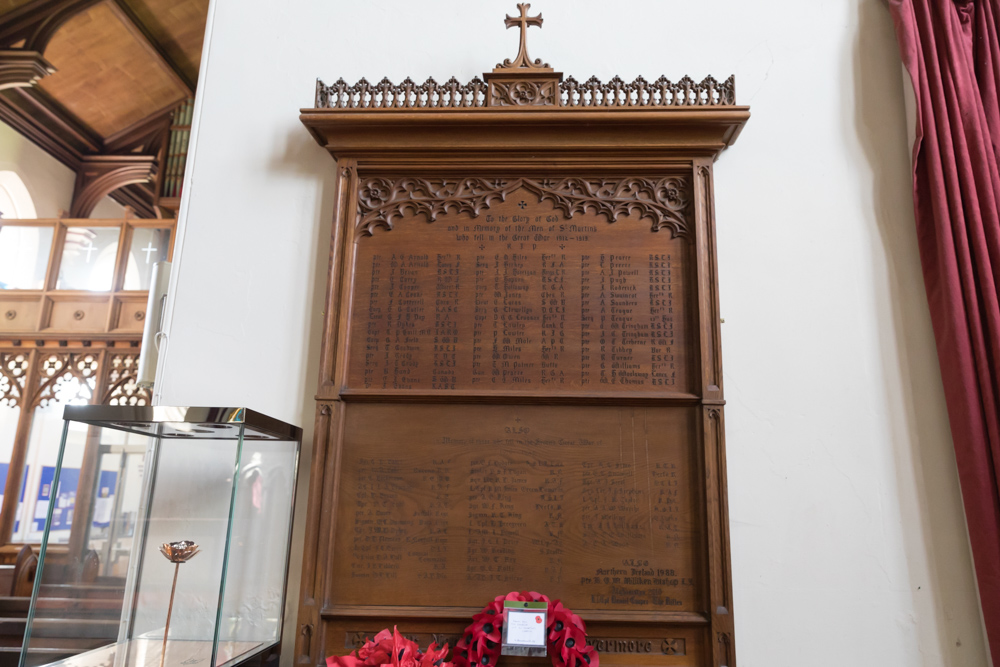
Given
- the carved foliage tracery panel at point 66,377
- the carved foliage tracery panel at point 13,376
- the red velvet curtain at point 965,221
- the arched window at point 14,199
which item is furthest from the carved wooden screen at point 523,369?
the arched window at point 14,199

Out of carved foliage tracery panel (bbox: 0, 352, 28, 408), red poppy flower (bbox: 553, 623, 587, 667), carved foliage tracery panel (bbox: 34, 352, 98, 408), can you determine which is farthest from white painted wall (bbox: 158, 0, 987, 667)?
carved foliage tracery panel (bbox: 0, 352, 28, 408)

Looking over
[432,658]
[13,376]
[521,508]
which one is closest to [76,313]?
[13,376]

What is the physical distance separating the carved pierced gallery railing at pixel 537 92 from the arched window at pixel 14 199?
275 inches

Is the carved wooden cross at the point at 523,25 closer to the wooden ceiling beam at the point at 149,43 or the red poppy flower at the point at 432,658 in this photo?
the red poppy flower at the point at 432,658

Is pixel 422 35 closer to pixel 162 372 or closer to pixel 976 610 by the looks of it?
pixel 162 372

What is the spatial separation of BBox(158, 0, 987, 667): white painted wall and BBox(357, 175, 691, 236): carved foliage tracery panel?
0.64ft

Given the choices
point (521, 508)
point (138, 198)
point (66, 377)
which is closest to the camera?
point (521, 508)

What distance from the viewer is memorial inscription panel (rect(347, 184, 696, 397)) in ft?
7.34

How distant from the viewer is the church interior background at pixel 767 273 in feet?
6.98

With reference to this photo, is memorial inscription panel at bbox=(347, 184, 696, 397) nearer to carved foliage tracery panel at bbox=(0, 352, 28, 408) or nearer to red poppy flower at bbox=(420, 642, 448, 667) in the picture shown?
red poppy flower at bbox=(420, 642, 448, 667)

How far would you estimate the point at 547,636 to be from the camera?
1.94 meters

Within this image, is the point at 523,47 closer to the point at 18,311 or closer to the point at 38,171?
the point at 18,311

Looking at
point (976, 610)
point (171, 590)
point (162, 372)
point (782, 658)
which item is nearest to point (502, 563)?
point (782, 658)

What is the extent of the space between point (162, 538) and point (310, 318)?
93 centimetres
